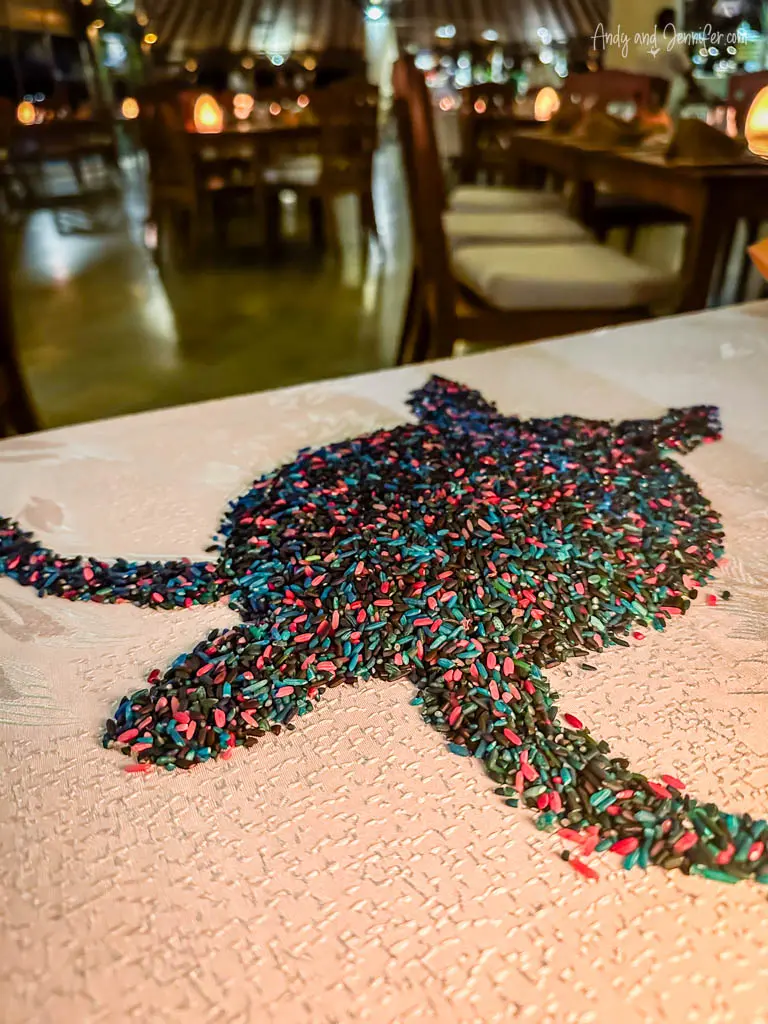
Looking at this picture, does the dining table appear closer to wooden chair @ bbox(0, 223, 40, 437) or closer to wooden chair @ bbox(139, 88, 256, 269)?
wooden chair @ bbox(0, 223, 40, 437)

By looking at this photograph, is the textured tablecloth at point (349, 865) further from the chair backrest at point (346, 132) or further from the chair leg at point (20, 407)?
the chair backrest at point (346, 132)

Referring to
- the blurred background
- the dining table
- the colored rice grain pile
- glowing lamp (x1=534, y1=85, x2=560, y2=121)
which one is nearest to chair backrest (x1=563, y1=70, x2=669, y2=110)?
the blurred background

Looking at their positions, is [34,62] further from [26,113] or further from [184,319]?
[184,319]

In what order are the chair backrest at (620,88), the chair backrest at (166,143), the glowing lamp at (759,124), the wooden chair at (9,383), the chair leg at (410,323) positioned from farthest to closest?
the chair backrest at (166,143), the chair backrest at (620,88), the chair leg at (410,323), the wooden chair at (9,383), the glowing lamp at (759,124)

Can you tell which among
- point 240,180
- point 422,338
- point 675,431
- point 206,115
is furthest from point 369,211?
point 675,431

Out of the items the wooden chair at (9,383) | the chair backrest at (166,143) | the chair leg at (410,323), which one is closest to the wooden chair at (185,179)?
the chair backrest at (166,143)

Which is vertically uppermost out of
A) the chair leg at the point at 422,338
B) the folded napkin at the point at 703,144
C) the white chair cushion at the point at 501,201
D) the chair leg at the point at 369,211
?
the folded napkin at the point at 703,144

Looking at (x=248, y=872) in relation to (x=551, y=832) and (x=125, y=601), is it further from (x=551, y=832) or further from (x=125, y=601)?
(x=125, y=601)
